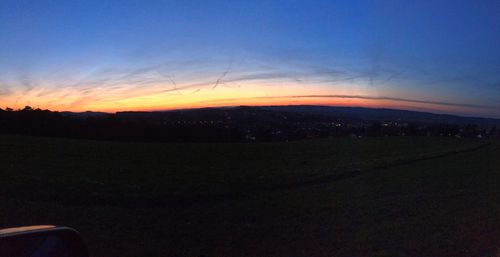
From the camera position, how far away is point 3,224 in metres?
11.0

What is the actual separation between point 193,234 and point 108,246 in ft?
5.71

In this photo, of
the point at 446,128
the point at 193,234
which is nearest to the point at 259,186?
the point at 193,234

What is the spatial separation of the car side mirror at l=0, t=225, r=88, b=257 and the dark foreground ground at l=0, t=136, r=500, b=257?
17.9 ft

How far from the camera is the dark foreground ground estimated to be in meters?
9.59

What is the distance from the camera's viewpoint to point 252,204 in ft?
48.7

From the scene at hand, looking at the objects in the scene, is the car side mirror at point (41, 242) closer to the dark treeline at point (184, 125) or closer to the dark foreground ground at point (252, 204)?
the dark foreground ground at point (252, 204)

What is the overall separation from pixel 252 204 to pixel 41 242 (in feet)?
38.8

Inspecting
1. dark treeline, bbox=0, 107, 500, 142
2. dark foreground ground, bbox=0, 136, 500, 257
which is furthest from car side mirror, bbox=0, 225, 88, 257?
dark treeline, bbox=0, 107, 500, 142

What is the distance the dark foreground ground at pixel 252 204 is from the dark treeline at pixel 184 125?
9.47m

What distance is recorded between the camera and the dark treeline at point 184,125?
129ft

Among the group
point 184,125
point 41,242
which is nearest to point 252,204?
point 41,242

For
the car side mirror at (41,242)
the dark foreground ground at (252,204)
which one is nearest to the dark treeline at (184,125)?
the dark foreground ground at (252,204)

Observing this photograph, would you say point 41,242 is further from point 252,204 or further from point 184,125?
point 184,125

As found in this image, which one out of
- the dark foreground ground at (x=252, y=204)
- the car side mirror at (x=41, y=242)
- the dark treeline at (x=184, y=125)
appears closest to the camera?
the car side mirror at (x=41, y=242)
